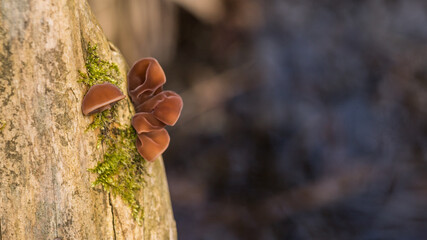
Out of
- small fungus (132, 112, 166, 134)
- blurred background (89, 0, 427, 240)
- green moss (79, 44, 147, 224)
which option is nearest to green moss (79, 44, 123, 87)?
green moss (79, 44, 147, 224)

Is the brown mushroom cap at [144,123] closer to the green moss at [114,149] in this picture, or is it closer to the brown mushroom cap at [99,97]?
the green moss at [114,149]

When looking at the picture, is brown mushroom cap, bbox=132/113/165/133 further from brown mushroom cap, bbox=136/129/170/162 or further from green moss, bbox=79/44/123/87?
green moss, bbox=79/44/123/87

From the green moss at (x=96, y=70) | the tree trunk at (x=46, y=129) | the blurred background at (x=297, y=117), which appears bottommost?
the tree trunk at (x=46, y=129)

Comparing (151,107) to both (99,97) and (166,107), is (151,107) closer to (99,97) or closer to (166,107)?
(166,107)

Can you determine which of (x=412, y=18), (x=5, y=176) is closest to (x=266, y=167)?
(x=412, y=18)

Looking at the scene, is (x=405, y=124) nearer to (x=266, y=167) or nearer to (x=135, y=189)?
(x=266, y=167)

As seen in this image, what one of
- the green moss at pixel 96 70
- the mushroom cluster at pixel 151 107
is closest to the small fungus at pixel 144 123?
the mushroom cluster at pixel 151 107
